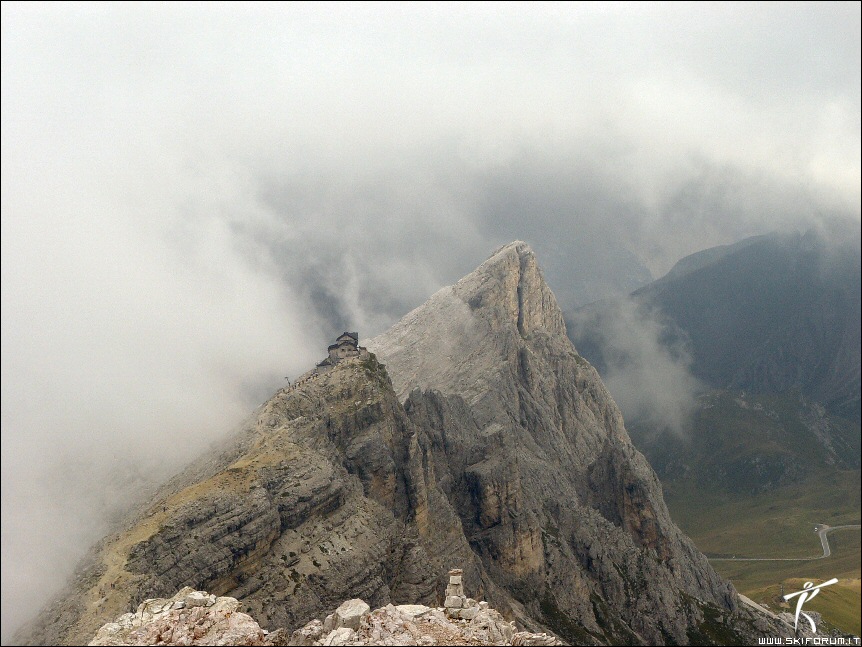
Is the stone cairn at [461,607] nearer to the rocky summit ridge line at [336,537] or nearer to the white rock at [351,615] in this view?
the white rock at [351,615]

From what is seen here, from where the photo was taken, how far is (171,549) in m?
93.4

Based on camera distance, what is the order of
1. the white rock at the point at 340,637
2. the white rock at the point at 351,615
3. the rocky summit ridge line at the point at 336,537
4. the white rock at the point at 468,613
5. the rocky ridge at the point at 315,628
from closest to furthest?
1. the white rock at the point at 340,637
2. the rocky ridge at the point at 315,628
3. the white rock at the point at 351,615
4. the white rock at the point at 468,613
5. the rocky summit ridge line at the point at 336,537

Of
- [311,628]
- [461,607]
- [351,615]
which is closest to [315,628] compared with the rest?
[311,628]

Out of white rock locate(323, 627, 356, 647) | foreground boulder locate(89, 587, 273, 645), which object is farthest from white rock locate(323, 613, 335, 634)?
foreground boulder locate(89, 587, 273, 645)

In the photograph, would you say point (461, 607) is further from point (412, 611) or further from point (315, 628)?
point (315, 628)

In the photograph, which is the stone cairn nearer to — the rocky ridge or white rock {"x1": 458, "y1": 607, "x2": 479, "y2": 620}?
white rock {"x1": 458, "y1": 607, "x2": 479, "y2": 620}

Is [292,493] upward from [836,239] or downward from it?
downward

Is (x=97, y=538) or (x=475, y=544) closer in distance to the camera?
(x=97, y=538)

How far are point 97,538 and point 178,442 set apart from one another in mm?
38303

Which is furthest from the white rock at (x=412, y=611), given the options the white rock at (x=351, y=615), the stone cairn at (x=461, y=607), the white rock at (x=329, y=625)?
the white rock at (x=329, y=625)

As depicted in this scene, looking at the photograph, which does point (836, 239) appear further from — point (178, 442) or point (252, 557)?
point (178, 442)

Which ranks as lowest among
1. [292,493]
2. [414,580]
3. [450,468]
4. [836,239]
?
[414,580]

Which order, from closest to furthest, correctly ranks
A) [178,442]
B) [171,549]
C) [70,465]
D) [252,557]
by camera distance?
[171,549]
[252,557]
[70,465]
[178,442]

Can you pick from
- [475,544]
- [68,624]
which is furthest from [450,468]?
[68,624]
